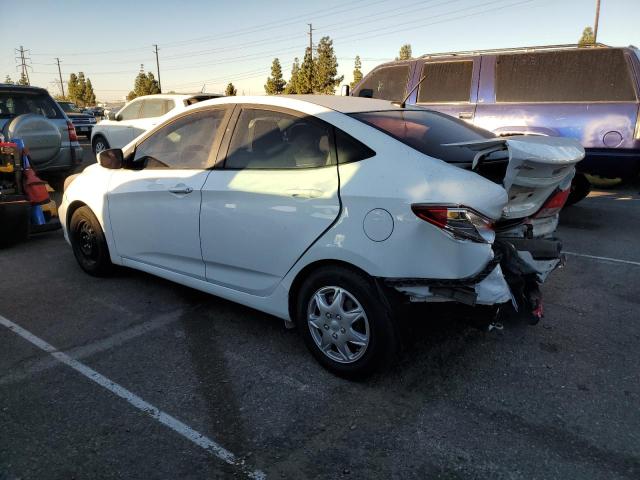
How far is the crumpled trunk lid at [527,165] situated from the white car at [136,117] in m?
8.79

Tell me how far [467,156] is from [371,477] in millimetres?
1803

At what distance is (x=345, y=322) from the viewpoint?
278cm

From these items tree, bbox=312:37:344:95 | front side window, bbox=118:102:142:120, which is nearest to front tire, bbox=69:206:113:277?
front side window, bbox=118:102:142:120

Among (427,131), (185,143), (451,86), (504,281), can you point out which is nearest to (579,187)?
(451,86)

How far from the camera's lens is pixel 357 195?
2688 mm

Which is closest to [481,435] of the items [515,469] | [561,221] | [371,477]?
[515,469]

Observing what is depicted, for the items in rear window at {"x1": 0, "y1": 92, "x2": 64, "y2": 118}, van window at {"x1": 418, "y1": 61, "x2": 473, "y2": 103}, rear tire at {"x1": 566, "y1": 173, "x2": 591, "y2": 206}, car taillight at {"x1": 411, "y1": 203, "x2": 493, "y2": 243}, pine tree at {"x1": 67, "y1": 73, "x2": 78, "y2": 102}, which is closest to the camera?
car taillight at {"x1": 411, "y1": 203, "x2": 493, "y2": 243}

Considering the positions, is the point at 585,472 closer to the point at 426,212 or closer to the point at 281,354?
the point at 426,212

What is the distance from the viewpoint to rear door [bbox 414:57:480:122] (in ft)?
24.5

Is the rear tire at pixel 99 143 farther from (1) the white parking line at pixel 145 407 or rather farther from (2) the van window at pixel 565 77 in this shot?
(1) the white parking line at pixel 145 407

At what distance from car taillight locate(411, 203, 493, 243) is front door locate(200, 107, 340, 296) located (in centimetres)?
51

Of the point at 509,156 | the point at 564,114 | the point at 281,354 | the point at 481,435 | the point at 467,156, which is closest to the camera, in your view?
the point at 481,435

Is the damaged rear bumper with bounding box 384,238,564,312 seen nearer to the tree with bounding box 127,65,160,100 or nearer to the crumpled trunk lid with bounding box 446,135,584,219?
the crumpled trunk lid with bounding box 446,135,584,219

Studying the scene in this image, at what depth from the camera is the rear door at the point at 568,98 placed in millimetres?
6445
